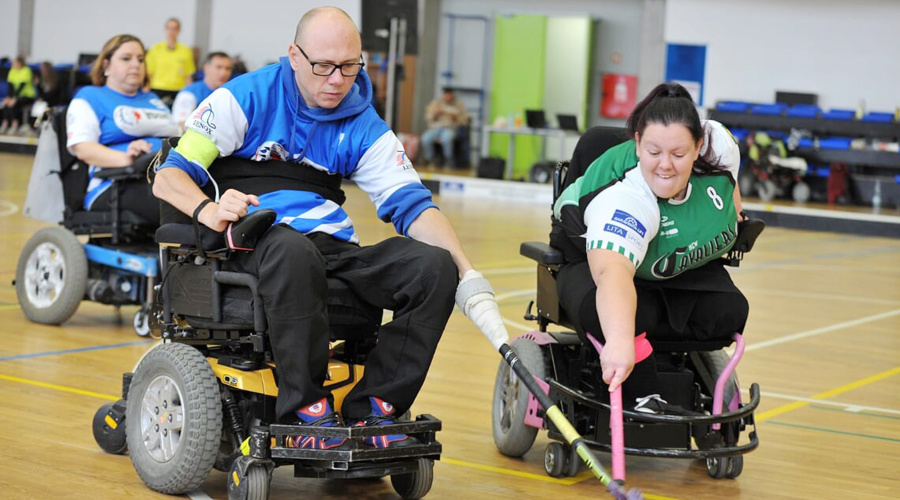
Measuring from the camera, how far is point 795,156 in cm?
1667

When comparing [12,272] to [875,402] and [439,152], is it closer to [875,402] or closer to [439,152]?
[875,402]

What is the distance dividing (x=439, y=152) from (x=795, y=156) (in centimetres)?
584

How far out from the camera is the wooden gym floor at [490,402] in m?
3.57

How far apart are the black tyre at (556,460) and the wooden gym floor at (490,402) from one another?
42mm

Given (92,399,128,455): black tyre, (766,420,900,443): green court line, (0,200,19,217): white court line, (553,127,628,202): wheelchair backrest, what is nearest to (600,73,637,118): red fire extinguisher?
(0,200,19,217): white court line

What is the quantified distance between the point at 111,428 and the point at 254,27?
745 inches

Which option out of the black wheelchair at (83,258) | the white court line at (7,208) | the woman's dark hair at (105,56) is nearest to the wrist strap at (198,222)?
the black wheelchair at (83,258)

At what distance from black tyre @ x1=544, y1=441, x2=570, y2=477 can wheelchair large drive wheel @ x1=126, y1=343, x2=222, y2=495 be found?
106 centimetres

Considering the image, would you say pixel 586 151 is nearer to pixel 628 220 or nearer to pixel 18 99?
pixel 628 220

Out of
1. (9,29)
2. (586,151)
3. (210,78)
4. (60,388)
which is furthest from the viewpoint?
(9,29)

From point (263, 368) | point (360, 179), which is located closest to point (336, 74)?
point (360, 179)

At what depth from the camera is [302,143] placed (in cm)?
343

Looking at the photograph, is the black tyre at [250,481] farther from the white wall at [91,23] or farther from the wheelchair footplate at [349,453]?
the white wall at [91,23]

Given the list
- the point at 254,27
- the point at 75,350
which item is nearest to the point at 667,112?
the point at 75,350
